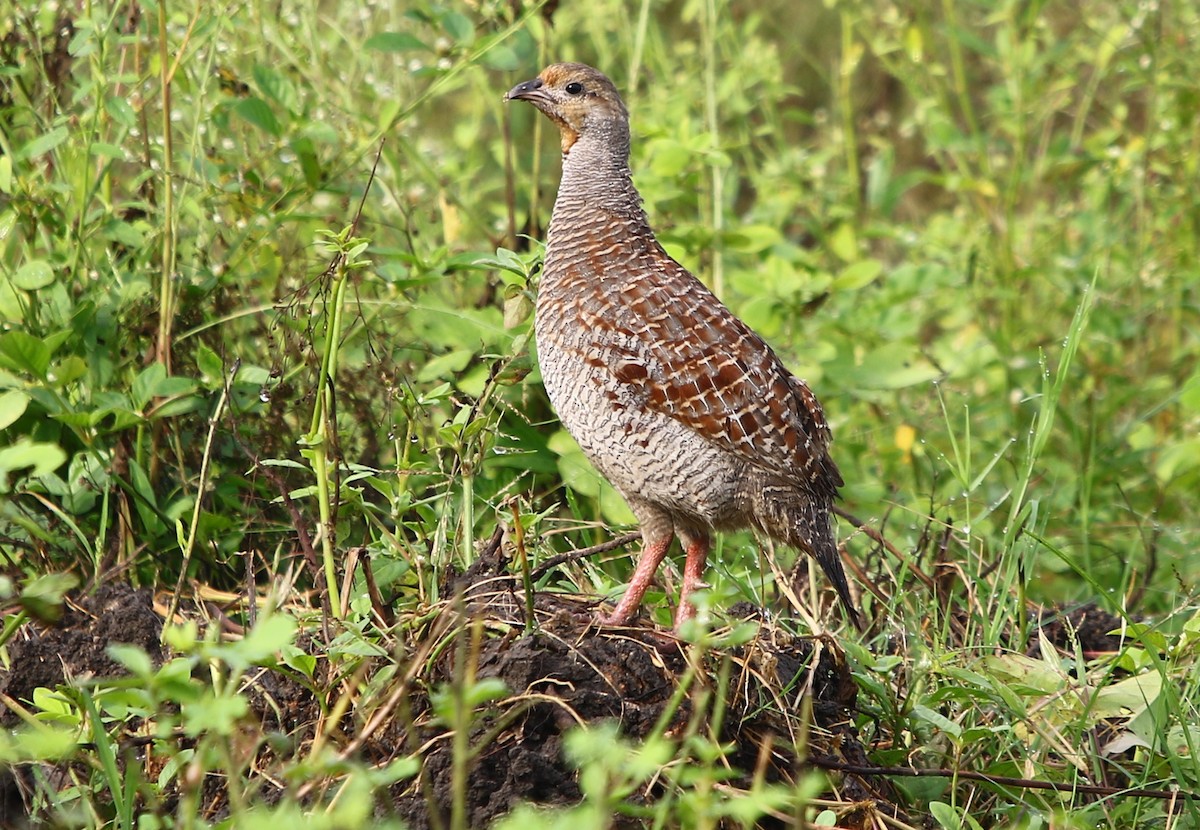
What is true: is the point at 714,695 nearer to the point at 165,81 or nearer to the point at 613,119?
the point at 613,119

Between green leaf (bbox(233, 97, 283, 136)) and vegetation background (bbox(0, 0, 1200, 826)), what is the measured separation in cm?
2

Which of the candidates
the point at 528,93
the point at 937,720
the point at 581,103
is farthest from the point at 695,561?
the point at 528,93

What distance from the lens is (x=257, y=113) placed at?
4.39m

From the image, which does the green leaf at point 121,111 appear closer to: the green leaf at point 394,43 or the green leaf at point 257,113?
the green leaf at point 257,113

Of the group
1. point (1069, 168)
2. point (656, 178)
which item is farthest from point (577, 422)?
point (1069, 168)

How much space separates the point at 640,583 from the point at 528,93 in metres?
1.64

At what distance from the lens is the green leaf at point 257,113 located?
4.35 metres

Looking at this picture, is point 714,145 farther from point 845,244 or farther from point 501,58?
point 845,244

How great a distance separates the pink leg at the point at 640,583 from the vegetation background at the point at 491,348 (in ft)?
0.37

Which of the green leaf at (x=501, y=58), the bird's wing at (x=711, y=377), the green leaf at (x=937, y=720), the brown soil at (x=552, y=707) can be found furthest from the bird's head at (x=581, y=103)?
the green leaf at (x=937, y=720)

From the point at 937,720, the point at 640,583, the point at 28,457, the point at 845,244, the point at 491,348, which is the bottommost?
the point at 937,720

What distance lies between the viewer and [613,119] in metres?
4.43

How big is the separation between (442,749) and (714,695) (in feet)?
1.98

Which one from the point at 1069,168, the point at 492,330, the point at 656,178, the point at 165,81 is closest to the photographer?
the point at 165,81
